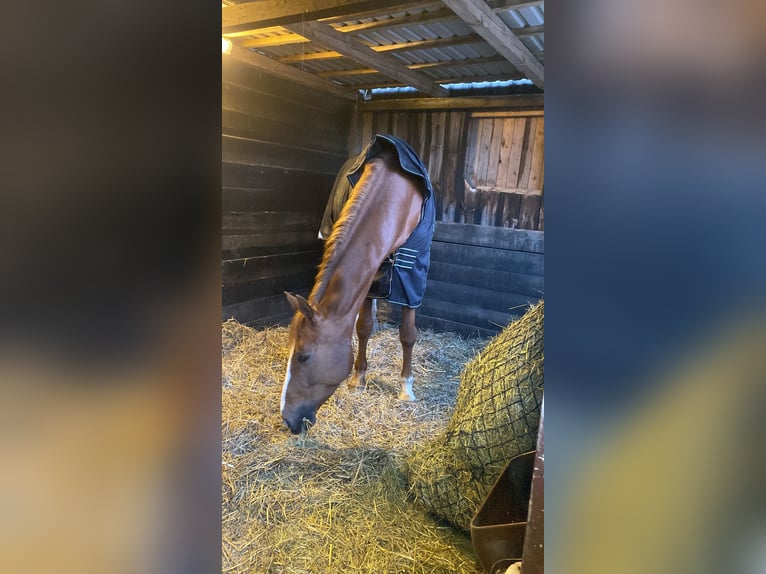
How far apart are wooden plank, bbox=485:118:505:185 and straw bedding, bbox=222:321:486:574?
191cm

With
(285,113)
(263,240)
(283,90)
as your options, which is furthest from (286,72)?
(263,240)

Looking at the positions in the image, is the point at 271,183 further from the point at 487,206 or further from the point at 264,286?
the point at 487,206

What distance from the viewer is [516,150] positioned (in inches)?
149

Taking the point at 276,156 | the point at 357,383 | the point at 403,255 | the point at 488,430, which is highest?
the point at 276,156

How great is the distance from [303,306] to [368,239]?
1.64ft

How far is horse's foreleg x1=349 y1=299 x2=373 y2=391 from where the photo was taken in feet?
9.12
